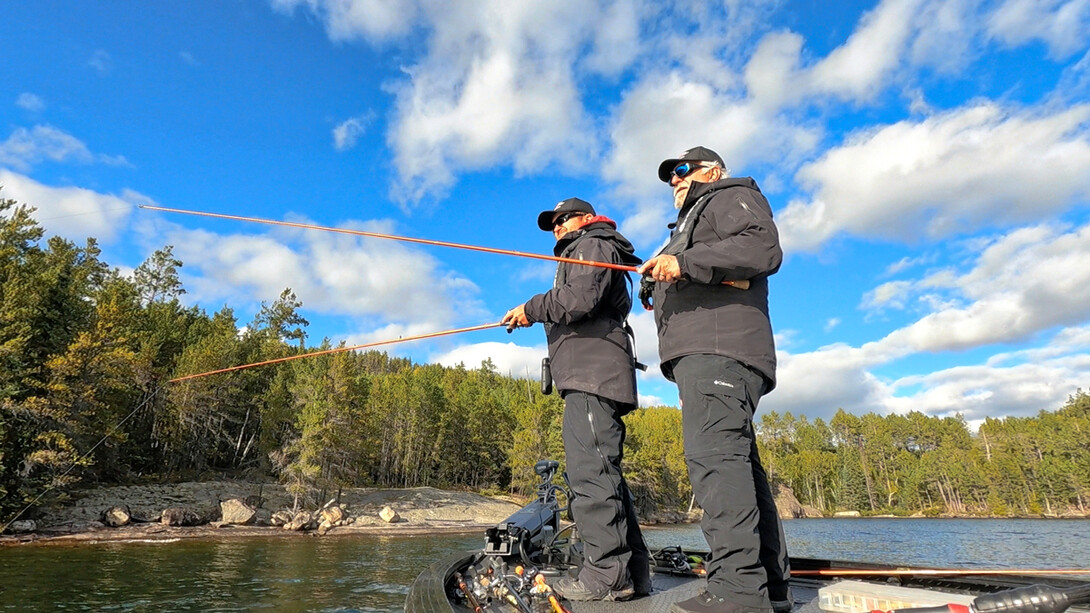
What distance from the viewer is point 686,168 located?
3441mm

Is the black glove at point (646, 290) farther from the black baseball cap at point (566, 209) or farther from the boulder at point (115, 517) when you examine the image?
the boulder at point (115, 517)

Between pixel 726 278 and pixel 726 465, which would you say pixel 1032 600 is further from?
pixel 726 278

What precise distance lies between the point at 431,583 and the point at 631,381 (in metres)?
1.96

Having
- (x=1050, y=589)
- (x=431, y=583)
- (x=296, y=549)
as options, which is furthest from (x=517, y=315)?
(x=296, y=549)

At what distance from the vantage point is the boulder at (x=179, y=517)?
104ft

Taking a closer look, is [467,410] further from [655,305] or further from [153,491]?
[655,305]

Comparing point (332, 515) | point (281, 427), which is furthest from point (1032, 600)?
point (281, 427)

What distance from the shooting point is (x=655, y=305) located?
3.37 metres

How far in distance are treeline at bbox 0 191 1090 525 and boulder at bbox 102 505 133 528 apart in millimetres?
2554

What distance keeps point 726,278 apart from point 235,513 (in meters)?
40.4

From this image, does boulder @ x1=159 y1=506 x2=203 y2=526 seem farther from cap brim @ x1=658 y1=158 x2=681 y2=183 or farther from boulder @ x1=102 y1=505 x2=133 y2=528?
cap brim @ x1=658 y1=158 x2=681 y2=183

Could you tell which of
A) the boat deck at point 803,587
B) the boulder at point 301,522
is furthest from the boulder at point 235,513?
the boat deck at point 803,587

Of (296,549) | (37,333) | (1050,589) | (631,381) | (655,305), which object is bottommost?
(296,549)

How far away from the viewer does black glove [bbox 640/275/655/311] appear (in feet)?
9.96
